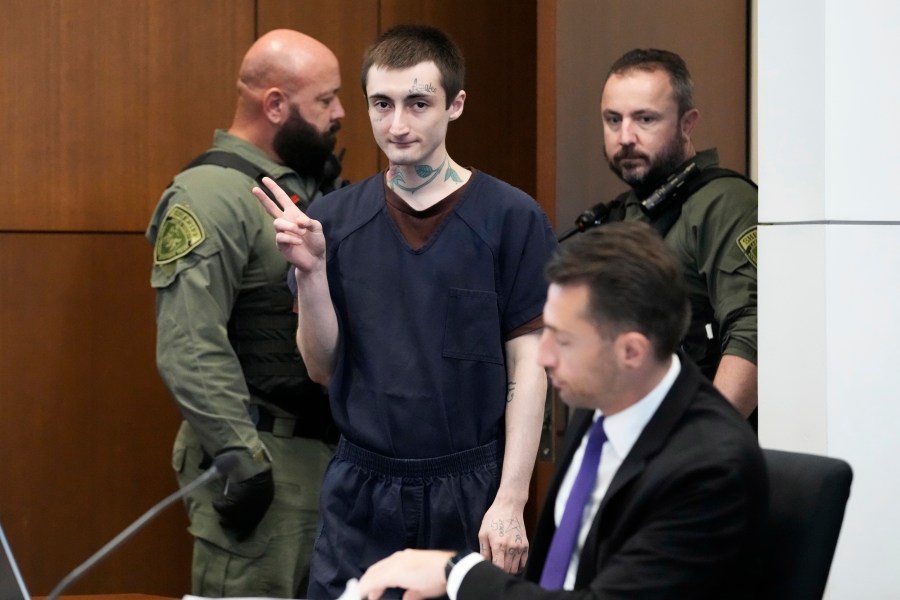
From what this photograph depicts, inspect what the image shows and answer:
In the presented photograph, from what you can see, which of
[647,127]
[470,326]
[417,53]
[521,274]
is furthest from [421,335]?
[647,127]

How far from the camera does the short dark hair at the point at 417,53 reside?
2.52m

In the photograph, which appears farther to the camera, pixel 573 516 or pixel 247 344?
pixel 247 344

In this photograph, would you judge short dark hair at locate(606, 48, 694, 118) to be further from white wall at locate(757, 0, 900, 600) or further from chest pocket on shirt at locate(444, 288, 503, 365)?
chest pocket on shirt at locate(444, 288, 503, 365)

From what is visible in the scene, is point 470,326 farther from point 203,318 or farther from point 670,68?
point 670,68

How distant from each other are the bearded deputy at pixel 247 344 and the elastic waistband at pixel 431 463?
0.65 m

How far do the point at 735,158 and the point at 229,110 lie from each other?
164 cm

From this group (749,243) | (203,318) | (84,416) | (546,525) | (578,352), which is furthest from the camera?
(84,416)

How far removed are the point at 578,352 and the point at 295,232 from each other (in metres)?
0.84

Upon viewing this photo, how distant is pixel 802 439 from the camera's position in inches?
100

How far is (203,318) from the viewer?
3.12 meters

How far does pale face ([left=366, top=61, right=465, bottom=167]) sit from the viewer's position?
8.20 feet

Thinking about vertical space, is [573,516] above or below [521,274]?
below

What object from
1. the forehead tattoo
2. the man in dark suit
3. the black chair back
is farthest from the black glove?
the black chair back

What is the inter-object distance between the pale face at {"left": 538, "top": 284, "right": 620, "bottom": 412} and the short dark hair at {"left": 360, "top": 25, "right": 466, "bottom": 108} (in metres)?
0.95
